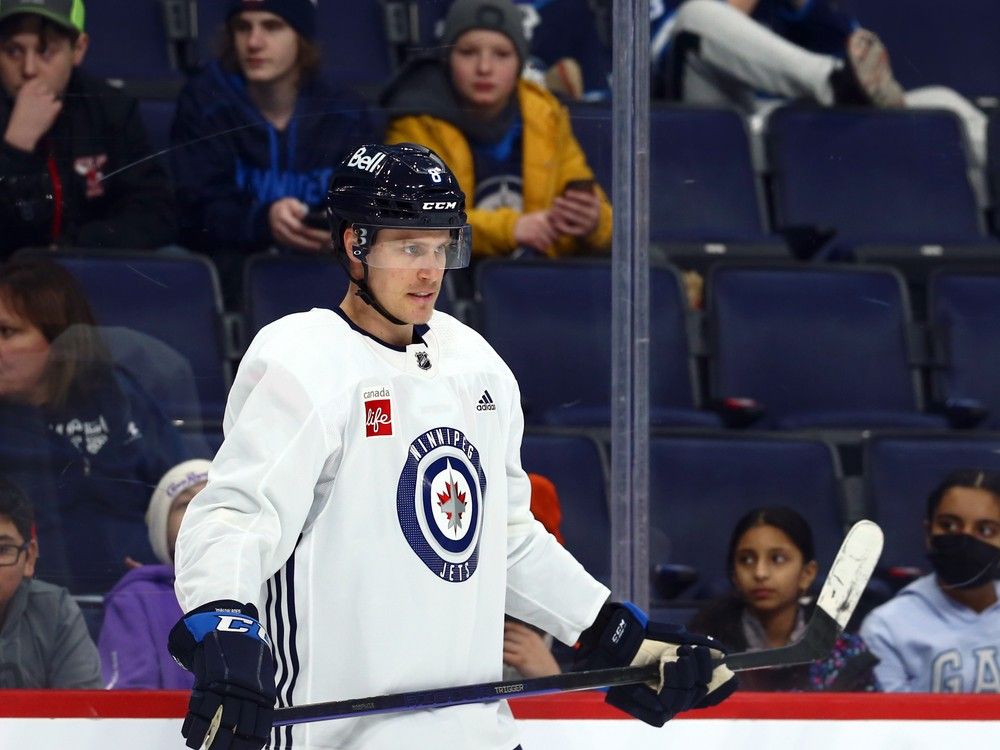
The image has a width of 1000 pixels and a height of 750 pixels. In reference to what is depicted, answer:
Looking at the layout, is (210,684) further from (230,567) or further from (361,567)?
(361,567)

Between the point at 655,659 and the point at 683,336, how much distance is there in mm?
673

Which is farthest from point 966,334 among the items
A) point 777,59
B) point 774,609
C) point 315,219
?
point 315,219

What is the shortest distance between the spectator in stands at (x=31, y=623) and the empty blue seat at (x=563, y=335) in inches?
30.3

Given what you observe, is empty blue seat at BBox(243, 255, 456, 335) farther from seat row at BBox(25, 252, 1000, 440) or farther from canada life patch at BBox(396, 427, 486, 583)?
canada life patch at BBox(396, 427, 486, 583)

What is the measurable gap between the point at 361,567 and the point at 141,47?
1029 mm

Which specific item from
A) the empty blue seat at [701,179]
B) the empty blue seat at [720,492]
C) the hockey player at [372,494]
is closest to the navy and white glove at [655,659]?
the hockey player at [372,494]

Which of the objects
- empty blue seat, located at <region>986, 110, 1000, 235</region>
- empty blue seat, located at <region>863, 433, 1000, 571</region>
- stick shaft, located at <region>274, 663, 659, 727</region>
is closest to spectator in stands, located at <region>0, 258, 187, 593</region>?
stick shaft, located at <region>274, 663, 659, 727</region>

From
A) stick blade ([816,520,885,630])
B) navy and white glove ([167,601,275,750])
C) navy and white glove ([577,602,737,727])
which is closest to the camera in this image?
navy and white glove ([167,601,275,750])

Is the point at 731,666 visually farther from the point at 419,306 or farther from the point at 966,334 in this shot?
the point at 966,334

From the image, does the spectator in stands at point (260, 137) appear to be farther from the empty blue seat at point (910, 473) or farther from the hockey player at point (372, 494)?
the empty blue seat at point (910, 473)

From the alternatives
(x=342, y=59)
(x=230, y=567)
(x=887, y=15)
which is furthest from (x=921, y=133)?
(x=230, y=567)

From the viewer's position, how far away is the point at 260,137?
276 centimetres

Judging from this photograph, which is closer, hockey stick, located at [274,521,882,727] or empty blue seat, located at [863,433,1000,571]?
hockey stick, located at [274,521,882,727]

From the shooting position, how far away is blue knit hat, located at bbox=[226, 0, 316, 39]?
2764 millimetres
